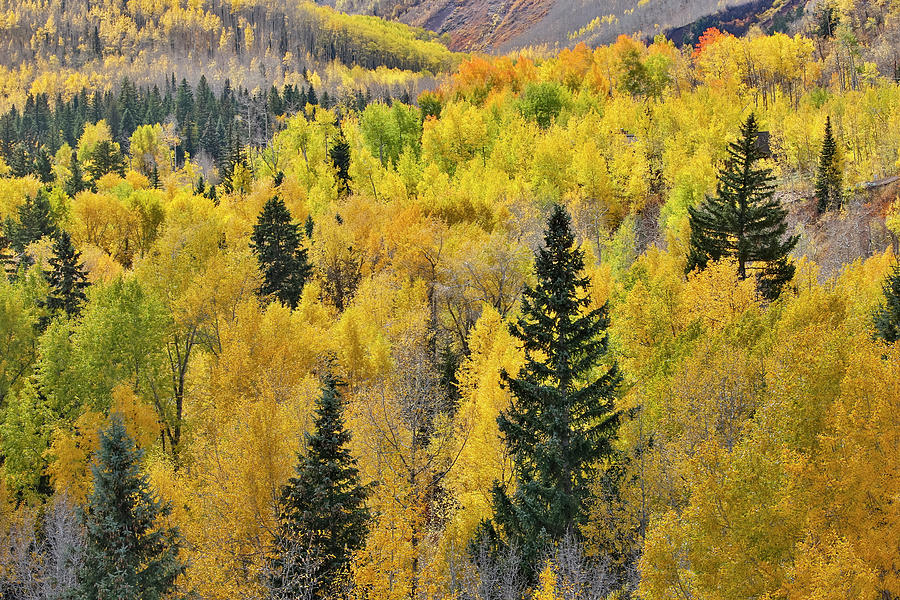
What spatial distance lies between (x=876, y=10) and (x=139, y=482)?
12116 centimetres

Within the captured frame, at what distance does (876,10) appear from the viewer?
106 m

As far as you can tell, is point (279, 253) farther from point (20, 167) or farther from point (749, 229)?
point (20, 167)

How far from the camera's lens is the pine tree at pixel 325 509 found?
22156mm

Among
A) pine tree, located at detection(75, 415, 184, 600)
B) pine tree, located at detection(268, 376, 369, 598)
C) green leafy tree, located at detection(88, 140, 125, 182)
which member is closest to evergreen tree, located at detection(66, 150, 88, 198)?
green leafy tree, located at detection(88, 140, 125, 182)

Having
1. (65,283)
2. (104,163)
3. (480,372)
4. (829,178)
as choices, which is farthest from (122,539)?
(104,163)

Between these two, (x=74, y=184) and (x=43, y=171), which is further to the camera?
(x=43, y=171)

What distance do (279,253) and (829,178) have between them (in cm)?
4431

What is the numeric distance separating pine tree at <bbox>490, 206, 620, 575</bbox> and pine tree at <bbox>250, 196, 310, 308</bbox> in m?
29.1

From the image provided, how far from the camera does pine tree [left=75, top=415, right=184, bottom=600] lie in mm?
21031

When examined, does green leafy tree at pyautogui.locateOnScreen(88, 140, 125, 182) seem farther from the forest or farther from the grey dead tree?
the grey dead tree

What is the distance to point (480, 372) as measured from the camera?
3397cm

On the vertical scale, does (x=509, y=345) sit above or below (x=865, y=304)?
below

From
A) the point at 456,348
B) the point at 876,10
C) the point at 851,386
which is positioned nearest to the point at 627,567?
the point at 851,386

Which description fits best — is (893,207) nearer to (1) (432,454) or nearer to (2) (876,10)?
(1) (432,454)
